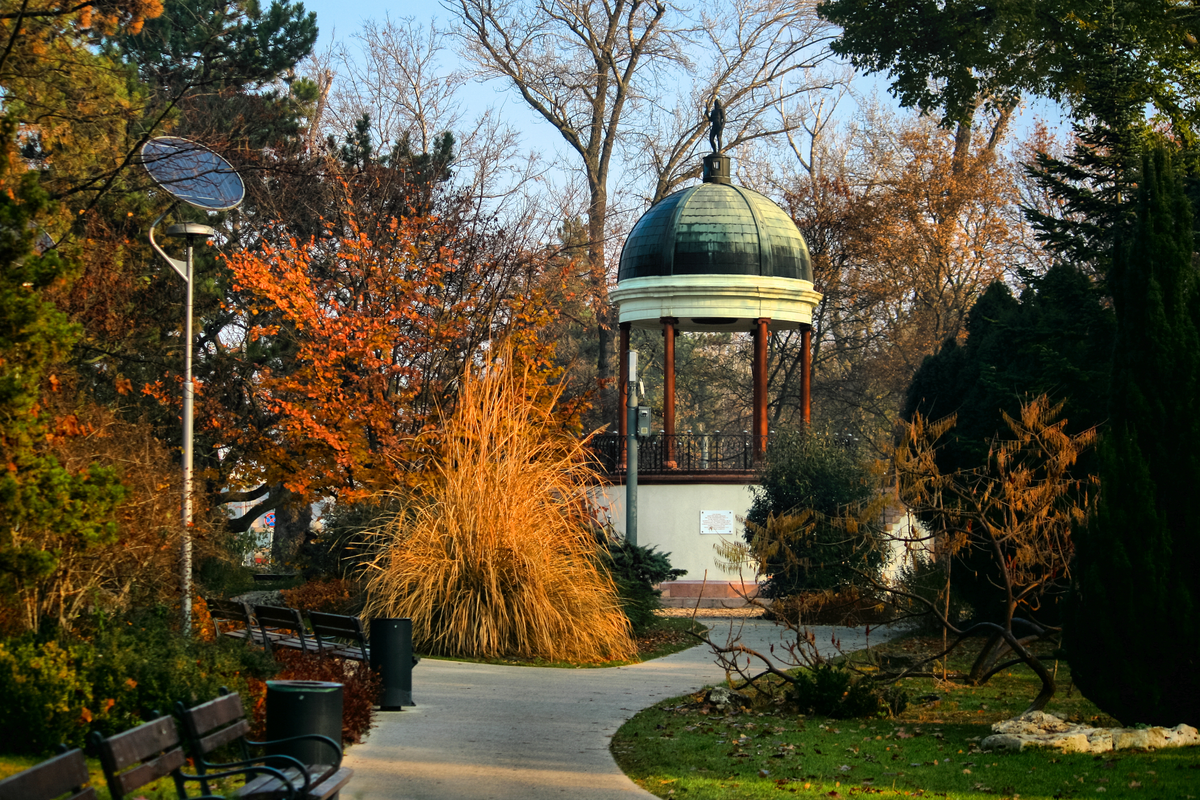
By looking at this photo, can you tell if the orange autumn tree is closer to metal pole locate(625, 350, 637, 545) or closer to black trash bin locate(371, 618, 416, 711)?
metal pole locate(625, 350, 637, 545)

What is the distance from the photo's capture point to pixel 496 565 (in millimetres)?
13625

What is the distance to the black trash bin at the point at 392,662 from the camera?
33.5 feet

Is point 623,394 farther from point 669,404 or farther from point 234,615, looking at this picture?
point 234,615

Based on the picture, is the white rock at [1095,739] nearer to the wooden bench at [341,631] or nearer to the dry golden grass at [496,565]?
the wooden bench at [341,631]

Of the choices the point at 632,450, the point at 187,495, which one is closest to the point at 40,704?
the point at 187,495

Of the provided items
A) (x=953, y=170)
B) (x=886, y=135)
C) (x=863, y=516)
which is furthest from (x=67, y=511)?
(x=886, y=135)

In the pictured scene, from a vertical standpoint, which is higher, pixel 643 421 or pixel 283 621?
pixel 643 421

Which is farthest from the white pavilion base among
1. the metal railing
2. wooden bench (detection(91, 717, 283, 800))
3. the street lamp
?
wooden bench (detection(91, 717, 283, 800))

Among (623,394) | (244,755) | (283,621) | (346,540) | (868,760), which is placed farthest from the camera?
(623,394)

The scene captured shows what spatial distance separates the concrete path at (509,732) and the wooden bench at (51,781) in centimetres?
269

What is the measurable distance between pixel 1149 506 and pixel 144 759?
7.45m

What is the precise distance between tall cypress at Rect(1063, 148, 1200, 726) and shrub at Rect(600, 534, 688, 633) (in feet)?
25.2

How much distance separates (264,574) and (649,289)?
10.2 meters

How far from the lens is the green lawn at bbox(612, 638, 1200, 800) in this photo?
7.40m
